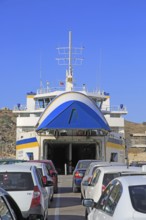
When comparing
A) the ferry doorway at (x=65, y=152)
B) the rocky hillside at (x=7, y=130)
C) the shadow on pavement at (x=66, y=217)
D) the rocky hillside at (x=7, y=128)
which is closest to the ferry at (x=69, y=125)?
the ferry doorway at (x=65, y=152)

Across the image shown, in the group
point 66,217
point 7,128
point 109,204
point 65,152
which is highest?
point 7,128

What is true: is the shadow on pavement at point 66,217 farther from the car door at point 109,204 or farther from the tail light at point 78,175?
the tail light at point 78,175

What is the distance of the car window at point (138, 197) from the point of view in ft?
17.6

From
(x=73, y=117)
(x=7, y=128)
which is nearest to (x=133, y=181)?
(x=73, y=117)

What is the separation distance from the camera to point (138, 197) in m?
5.58

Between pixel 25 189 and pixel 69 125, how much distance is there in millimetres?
24880

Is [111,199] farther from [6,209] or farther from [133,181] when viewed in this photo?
[6,209]

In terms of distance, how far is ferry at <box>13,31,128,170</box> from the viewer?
34.3 meters

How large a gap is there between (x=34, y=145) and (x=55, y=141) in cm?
186

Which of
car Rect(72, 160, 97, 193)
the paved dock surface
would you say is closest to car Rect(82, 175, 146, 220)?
the paved dock surface

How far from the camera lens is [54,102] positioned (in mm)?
35312

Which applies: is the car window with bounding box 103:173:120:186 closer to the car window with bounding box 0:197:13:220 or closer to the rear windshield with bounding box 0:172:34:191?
the rear windshield with bounding box 0:172:34:191

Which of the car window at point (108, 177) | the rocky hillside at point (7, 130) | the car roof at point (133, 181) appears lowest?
the car window at point (108, 177)

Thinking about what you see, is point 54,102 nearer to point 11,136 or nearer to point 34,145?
point 34,145
